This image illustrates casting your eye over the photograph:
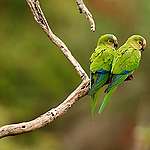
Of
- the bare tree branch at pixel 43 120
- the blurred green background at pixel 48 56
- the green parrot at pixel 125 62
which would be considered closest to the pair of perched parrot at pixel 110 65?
the green parrot at pixel 125 62

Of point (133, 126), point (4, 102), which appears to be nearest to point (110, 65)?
point (4, 102)

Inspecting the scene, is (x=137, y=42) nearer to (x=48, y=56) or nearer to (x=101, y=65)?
(x=101, y=65)

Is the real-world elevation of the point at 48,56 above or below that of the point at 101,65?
below

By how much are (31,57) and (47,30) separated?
2941 mm

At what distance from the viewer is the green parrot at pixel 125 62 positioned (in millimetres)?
1084

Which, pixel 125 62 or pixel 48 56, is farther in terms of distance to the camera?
pixel 48 56

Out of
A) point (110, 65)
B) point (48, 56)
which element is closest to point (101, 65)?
point (110, 65)

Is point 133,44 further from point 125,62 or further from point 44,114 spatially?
point 44,114

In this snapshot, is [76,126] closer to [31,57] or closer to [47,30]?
[31,57]

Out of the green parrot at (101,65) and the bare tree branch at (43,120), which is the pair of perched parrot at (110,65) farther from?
the bare tree branch at (43,120)

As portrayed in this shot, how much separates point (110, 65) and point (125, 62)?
0.11ft

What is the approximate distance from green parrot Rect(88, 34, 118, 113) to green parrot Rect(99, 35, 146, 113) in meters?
0.01

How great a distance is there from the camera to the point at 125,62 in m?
1.11

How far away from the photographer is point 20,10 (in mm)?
4188
